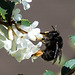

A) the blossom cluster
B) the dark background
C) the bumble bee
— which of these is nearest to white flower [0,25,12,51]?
the blossom cluster

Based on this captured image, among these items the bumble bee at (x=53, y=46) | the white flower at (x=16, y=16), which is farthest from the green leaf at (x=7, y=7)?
the bumble bee at (x=53, y=46)

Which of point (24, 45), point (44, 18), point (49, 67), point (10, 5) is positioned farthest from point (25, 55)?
point (44, 18)

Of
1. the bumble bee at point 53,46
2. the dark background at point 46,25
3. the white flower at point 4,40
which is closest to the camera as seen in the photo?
the white flower at point 4,40

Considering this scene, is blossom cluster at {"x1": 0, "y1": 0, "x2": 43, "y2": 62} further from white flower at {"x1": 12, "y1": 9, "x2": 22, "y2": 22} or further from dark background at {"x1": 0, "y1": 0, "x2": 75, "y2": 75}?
dark background at {"x1": 0, "y1": 0, "x2": 75, "y2": 75}

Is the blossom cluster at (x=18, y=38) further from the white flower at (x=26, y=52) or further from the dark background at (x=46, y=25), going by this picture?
the dark background at (x=46, y=25)

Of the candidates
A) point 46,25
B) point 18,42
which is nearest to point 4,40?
point 18,42

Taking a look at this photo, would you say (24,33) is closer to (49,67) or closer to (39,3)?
(49,67)

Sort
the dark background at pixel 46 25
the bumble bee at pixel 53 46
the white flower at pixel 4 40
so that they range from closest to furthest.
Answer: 1. the white flower at pixel 4 40
2. the bumble bee at pixel 53 46
3. the dark background at pixel 46 25
